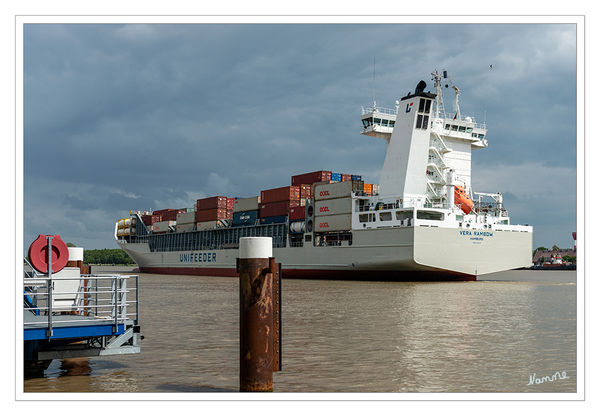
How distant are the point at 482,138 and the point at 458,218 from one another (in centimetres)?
1188

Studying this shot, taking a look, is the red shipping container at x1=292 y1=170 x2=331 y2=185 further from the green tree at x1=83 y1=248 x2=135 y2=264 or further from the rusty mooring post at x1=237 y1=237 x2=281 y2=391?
the green tree at x1=83 y1=248 x2=135 y2=264

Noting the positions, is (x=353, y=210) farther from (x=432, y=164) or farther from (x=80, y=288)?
(x=80, y=288)

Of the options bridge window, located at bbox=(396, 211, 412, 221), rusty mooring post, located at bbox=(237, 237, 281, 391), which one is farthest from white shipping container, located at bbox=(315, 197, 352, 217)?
rusty mooring post, located at bbox=(237, 237, 281, 391)

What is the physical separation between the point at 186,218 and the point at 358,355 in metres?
57.2

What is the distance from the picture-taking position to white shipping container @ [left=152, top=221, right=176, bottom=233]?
69.8 meters

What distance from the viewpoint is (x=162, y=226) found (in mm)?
71000

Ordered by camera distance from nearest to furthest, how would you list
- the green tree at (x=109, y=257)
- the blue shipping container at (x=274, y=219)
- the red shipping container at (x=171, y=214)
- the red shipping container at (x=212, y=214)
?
1. the blue shipping container at (x=274, y=219)
2. the red shipping container at (x=212, y=214)
3. the red shipping container at (x=171, y=214)
4. the green tree at (x=109, y=257)

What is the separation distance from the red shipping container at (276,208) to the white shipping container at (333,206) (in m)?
3.93

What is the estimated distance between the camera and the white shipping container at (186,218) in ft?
213

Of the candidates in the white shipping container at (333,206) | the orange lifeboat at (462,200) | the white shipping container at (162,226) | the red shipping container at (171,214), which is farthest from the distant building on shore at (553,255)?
the white shipping container at (333,206)

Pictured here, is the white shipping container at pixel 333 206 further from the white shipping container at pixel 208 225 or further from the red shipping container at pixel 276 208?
the white shipping container at pixel 208 225

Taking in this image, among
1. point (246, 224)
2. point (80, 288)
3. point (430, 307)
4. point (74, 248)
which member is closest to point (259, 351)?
point (80, 288)

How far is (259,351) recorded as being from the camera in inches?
289

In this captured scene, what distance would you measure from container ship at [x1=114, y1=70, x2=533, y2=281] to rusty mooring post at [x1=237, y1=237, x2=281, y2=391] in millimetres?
29227
